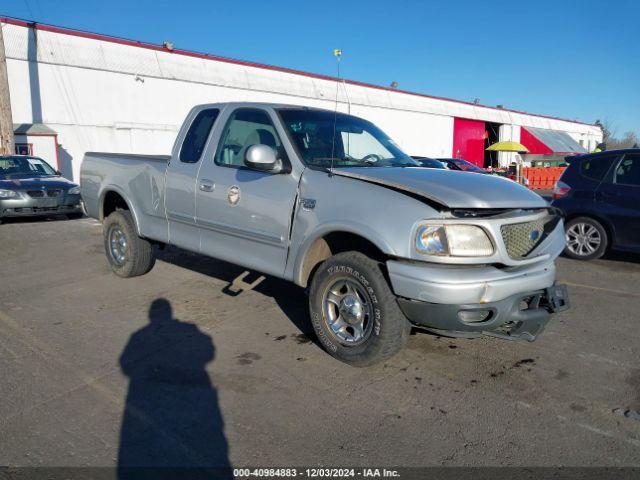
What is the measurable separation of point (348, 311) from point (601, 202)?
5.34m

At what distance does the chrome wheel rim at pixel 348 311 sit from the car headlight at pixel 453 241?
578 mm

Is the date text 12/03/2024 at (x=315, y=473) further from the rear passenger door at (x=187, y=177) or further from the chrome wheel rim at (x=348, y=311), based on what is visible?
the rear passenger door at (x=187, y=177)

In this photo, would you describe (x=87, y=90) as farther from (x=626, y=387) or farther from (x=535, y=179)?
(x=535, y=179)

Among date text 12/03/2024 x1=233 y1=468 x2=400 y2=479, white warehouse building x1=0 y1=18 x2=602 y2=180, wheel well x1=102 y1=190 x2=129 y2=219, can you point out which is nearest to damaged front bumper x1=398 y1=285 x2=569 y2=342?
date text 12/03/2024 x1=233 y1=468 x2=400 y2=479

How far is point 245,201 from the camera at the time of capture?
4246 mm

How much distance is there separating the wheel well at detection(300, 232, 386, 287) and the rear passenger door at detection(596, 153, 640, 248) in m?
5.00

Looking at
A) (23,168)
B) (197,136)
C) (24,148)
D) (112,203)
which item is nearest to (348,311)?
(197,136)

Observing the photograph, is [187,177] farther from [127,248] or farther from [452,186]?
[452,186]

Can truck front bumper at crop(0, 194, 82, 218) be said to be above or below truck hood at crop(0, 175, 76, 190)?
below

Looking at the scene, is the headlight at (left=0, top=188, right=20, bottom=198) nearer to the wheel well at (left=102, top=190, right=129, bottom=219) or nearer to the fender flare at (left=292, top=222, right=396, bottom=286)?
the wheel well at (left=102, top=190, right=129, bottom=219)

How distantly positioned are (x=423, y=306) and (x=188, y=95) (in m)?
21.3

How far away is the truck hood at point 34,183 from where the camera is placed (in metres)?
10.7

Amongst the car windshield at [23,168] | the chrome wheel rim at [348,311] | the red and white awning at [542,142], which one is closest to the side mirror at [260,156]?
the chrome wheel rim at [348,311]

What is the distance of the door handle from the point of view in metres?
4.57
